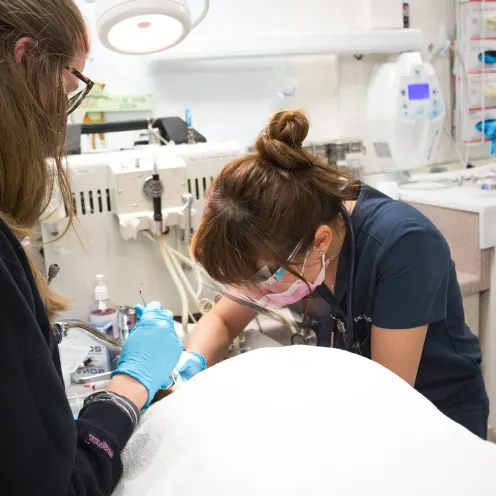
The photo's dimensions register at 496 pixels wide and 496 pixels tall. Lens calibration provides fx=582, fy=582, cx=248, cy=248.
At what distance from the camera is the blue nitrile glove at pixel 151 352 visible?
0.98m

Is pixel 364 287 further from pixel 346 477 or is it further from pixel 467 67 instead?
pixel 467 67

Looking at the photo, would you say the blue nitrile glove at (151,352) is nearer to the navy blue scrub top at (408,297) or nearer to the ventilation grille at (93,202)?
the navy blue scrub top at (408,297)

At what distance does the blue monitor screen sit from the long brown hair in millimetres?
1856

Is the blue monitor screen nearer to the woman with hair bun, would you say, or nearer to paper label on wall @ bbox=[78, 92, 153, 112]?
paper label on wall @ bbox=[78, 92, 153, 112]

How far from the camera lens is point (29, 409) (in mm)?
606

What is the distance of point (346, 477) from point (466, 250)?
64.5 inches

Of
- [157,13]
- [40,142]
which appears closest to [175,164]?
[157,13]

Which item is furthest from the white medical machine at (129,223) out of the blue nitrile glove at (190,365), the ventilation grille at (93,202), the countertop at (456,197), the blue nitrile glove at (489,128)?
the blue nitrile glove at (489,128)

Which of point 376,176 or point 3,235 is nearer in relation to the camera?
point 3,235

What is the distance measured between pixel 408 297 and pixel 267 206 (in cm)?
36

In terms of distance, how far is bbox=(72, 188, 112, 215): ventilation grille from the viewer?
1.70m

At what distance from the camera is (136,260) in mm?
1788

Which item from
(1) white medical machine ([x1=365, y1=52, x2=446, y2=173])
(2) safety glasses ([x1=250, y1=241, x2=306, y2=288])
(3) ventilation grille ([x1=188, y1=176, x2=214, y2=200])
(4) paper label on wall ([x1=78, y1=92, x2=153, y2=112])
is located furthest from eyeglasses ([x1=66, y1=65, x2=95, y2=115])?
(1) white medical machine ([x1=365, y1=52, x2=446, y2=173])

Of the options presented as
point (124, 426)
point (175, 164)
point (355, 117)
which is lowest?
point (124, 426)
